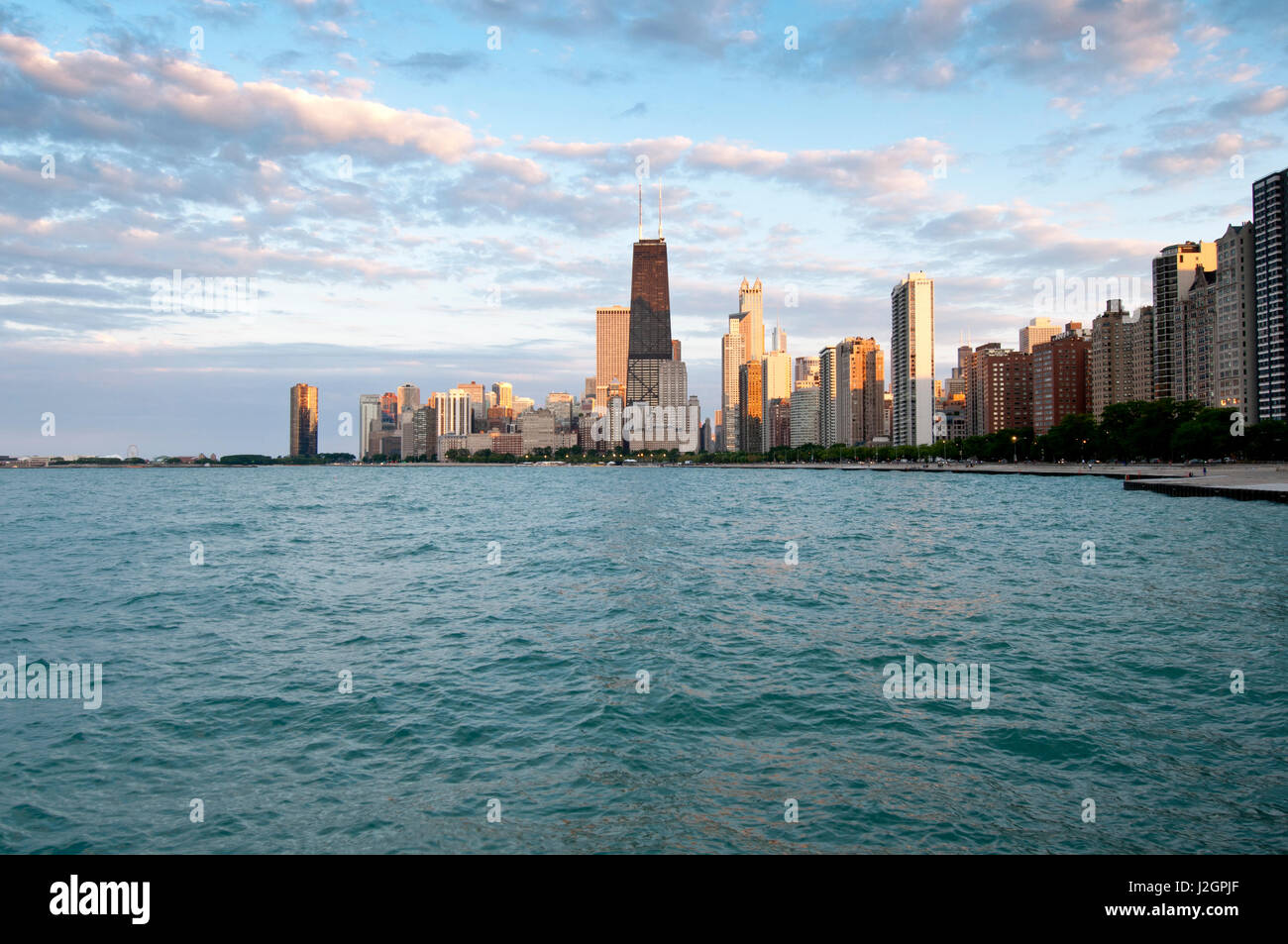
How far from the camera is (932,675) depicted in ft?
70.5

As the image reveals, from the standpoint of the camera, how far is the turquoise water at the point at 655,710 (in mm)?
13062

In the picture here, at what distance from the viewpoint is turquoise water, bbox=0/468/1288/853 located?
42.9 feet

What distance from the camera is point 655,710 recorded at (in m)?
19.1

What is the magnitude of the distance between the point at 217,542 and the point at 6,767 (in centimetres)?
5108
